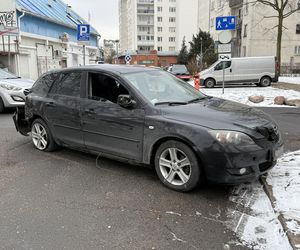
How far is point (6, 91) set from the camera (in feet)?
34.0

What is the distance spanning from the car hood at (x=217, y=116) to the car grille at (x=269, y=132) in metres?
0.06

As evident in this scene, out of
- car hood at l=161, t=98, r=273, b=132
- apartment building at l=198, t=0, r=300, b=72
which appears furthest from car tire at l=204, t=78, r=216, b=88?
apartment building at l=198, t=0, r=300, b=72

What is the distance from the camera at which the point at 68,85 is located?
5.62 metres

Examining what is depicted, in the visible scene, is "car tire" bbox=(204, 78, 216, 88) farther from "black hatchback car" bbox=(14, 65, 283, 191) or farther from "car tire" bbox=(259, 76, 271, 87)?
"black hatchback car" bbox=(14, 65, 283, 191)

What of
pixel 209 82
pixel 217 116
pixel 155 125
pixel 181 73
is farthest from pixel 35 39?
pixel 217 116

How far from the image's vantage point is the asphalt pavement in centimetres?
321

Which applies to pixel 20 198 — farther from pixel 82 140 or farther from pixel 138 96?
pixel 138 96

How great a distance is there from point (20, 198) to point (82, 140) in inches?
56.7

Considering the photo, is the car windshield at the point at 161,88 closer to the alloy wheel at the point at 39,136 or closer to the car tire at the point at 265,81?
the alloy wheel at the point at 39,136

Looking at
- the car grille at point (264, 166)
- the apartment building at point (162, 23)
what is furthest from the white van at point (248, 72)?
the apartment building at point (162, 23)

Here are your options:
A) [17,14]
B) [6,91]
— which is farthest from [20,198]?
[17,14]

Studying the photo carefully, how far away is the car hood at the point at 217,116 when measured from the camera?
400 centimetres

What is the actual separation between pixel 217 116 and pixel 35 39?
23.7m

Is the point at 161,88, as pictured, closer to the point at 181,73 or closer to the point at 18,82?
the point at 18,82
